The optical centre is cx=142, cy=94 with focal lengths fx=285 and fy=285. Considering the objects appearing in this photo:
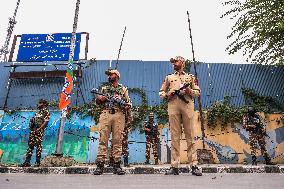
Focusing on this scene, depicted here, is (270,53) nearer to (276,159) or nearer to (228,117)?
(228,117)

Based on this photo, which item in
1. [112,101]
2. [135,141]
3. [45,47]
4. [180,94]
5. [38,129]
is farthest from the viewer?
[45,47]

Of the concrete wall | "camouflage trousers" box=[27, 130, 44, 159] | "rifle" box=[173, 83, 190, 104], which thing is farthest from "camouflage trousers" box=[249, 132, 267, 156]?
"camouflage trousers" box=[27, 130, 44, 159]

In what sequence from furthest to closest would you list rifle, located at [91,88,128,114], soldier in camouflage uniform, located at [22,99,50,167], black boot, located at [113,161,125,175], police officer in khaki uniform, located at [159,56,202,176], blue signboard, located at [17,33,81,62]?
blue signboard, located at [17,33,81,62] < soldier in camouflage uniform, located at [22,99,50,167] < rifle, located at [91,88,128,114] < black boot, located at [113,161,125,175] < police officer in khaki uniform, located at [159,56,202,176]

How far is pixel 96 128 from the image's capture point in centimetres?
1512

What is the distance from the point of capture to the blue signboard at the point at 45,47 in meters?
17.6

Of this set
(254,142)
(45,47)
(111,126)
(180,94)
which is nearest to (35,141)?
(111,126)

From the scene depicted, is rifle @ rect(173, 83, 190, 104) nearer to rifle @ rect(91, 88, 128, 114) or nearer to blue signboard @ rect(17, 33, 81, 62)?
rifle @ rect(91, 88, 128, 114)

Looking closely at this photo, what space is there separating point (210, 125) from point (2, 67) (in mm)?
13857

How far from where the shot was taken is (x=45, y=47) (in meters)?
17.8

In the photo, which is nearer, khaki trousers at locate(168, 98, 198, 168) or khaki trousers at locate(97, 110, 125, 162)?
khaki trousers at locate(168, 98, 198, 168)

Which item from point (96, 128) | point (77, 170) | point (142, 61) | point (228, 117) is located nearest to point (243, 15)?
point (228, 117)

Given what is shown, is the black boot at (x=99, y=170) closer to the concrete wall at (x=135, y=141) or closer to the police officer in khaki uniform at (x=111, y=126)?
the police officer in khaki uniform at (x=111, y=126)

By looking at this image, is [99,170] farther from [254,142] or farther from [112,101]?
[254,142]

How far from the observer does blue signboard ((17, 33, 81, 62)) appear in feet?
57.7
